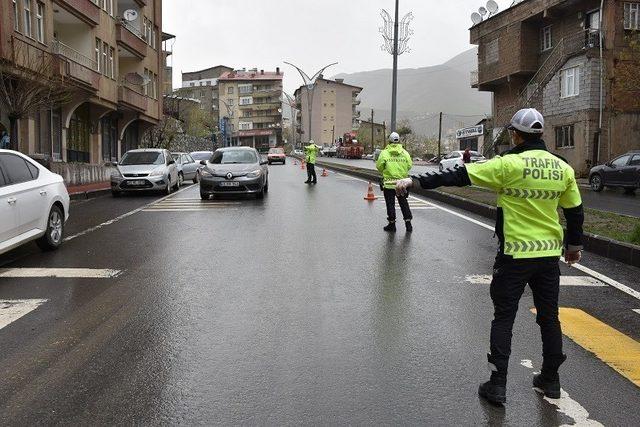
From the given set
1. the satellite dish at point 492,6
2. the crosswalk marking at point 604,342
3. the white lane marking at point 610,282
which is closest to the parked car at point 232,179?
the white lane marking at point 610,282

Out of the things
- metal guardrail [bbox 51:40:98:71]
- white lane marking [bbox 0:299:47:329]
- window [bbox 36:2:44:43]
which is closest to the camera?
white lane marking [bbox 0:299:47:329]

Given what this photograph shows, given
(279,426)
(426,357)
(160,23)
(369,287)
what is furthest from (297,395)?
(160,23)

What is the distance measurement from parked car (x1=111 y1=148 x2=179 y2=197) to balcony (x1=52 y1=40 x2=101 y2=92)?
4626 mm

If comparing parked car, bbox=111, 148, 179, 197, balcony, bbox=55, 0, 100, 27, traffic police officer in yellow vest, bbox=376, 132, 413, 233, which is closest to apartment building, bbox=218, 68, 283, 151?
balcony, bbox=55, 0, 100, 27

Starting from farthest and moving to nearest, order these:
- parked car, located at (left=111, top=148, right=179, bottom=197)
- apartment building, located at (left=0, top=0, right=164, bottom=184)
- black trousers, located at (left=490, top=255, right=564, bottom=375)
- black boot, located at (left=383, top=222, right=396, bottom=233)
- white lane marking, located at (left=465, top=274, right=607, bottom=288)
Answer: apartment building, located at (left=0, top=0, right=164, bottom=184), parked car, located at (left=111, top=148, right=179, bottom=197), black boot, located at (left=383, top=222, right=396, bottom=233), white lane marking, located at (left=465, top=274, right=607, bottom=288), black trousers, located at (left=490, top=255, right=564, bottom=375)

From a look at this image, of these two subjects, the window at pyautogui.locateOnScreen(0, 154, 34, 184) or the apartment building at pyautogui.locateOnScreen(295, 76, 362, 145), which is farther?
the apartment building at pyautogui.locateOnScreen(295, 76, 362, 145)

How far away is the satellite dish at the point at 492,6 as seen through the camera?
45688mm

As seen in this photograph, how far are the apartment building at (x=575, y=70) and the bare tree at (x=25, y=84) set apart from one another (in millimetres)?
25134

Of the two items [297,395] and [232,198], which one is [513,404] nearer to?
[297,395]

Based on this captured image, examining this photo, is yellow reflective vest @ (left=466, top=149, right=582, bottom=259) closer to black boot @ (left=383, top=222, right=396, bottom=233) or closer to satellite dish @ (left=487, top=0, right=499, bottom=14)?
black boot @ (left=383, top=222, right=396, bottom=233)

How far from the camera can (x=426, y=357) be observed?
4.70m

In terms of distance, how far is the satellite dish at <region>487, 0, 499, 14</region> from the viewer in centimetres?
4569

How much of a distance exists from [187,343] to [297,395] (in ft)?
4.54

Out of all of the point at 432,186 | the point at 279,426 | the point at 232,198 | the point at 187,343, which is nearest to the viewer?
the point at 279,426
